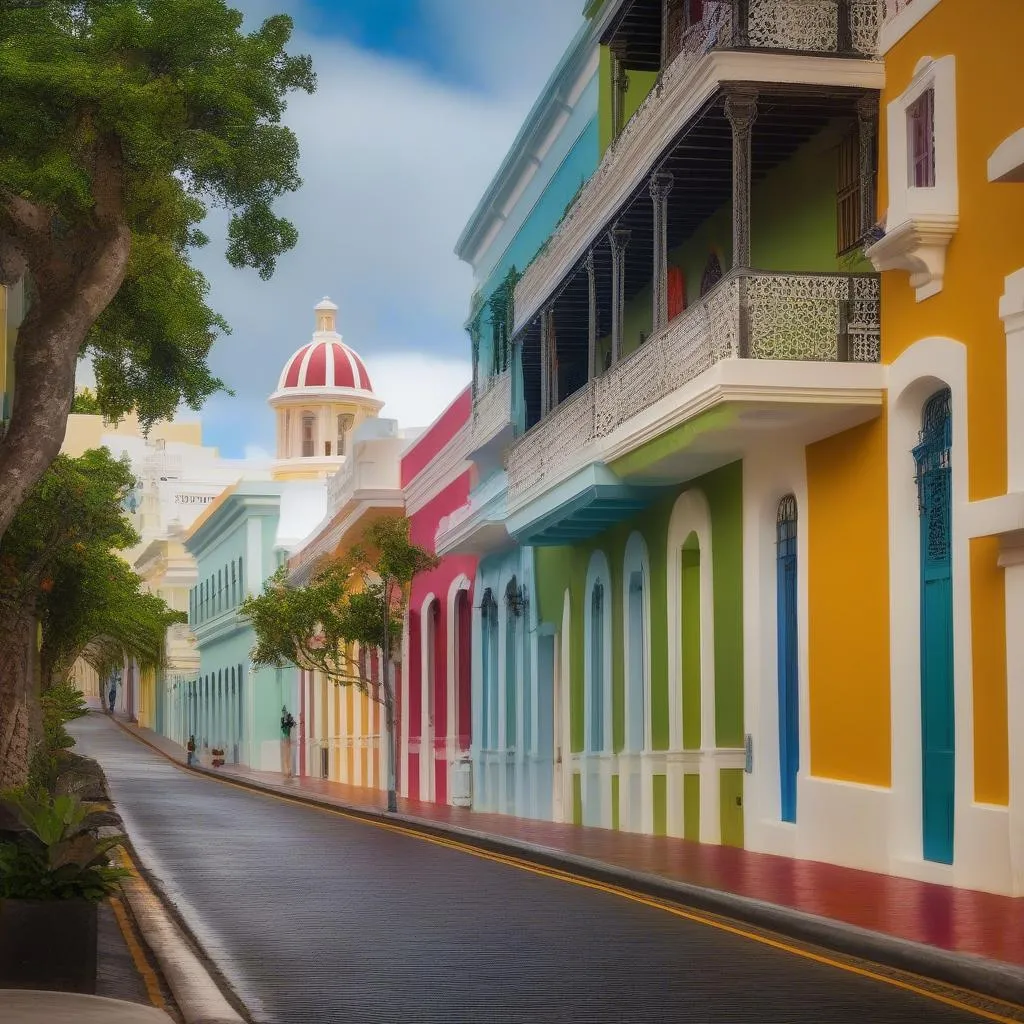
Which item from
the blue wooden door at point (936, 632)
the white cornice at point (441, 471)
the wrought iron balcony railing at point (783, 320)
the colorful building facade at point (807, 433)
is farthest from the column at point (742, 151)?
the white cornice at point (441, 471)

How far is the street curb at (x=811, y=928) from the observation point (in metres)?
9.78

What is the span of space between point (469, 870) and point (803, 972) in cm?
817

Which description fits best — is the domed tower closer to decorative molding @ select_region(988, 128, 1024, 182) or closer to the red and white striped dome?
the red and white striped dome

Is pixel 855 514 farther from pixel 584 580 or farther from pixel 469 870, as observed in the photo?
pixel 584 580

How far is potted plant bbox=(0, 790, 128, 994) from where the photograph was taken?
353 inches

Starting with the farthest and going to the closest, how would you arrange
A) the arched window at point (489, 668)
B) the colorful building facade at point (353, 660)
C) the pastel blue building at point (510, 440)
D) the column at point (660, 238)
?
the colorful building facade at point (353, 660) < the arched window at point (489, 668) < the pastel blue building at point (510, 440) < the column at point (660, 238)

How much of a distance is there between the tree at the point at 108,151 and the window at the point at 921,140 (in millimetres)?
5201

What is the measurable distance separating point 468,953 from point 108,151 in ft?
26.5

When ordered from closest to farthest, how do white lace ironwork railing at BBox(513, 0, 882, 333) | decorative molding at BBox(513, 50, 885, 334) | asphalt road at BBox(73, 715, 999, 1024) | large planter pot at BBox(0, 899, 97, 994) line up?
large planter pot at BBox(0, 899, 97, 994), asphalt road at BBox(73, 715, 999, 1024), decorative molding at BBox(513, 50, 885, 334), white lace ironwork railing at BBox(513, 0, 882, 333)

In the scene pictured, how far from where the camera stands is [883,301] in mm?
17172

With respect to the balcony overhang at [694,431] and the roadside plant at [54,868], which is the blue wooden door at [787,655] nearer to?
the balcony overhang at [694,431]

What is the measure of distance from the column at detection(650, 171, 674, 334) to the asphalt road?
575 centimetres

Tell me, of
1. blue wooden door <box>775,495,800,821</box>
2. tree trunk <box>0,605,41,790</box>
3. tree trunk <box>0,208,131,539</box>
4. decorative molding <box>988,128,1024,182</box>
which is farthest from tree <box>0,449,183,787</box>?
decorative molding <box>988,128,1024,182</box>

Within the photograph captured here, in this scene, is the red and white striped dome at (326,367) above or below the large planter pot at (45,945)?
above
